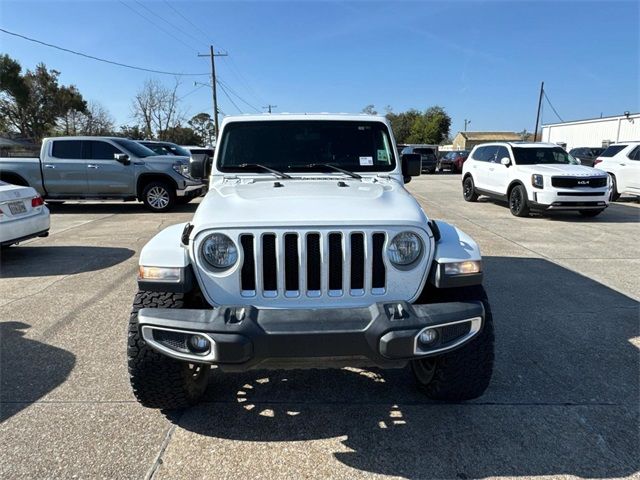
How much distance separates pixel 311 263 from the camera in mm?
2479

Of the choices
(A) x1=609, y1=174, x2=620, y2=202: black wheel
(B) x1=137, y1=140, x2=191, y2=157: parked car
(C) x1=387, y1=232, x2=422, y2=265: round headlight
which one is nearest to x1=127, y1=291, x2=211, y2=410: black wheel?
(C) x1=387, y1=232, x2=422, y2=265: round headlight

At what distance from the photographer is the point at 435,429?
2.70 metres

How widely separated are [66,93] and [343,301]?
50805 millimetres

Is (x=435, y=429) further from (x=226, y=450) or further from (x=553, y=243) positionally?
(x=553, y=243)

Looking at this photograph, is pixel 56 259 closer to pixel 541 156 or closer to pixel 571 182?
pixel 571 182

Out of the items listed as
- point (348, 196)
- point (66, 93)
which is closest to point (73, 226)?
point (348, 196)

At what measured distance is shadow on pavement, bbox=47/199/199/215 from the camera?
39.0 feet

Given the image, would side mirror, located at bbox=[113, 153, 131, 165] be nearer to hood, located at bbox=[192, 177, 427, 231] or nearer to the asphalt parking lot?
the asphalt parking lot

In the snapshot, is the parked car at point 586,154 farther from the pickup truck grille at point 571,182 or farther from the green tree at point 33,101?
the green tree at point 33,101

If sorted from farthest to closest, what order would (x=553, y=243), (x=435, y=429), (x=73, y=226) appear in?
(x=73, y=226), (x=553, y=243), (x=435, y=429)

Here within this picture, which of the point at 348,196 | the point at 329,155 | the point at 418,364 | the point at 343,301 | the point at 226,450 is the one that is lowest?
the point at 226,450

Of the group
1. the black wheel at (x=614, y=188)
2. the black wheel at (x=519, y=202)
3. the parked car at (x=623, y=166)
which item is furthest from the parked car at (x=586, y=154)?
the black wheel at (x=519, y=202)

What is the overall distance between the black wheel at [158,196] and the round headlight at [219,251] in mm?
9723

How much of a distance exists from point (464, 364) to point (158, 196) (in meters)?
10.4
